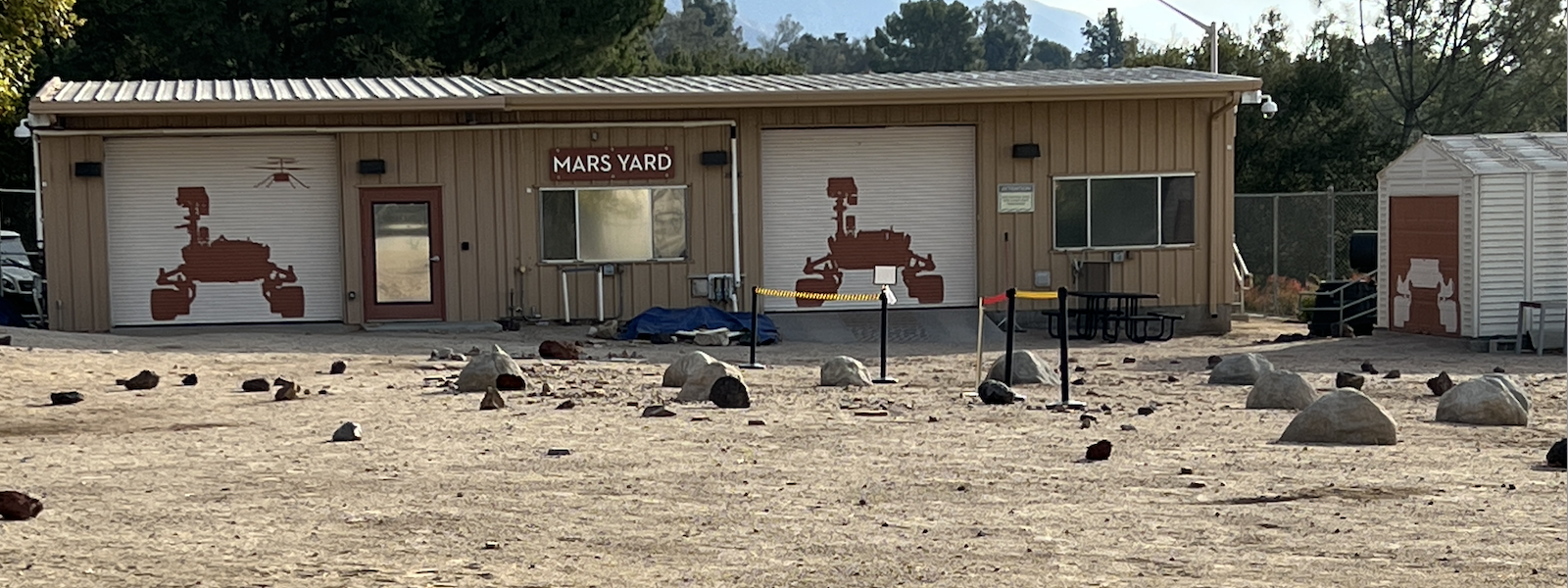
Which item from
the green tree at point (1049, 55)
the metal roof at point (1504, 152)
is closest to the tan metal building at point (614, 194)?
the metal roof at point (1504, 152)

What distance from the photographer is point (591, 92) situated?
2261 cm

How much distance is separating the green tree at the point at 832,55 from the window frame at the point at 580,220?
93.3m

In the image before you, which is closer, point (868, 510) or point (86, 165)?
point (868, 510)

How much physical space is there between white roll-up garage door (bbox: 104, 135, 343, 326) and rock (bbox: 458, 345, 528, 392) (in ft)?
27.9

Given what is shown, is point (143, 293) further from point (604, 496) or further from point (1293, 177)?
point (1293, 177)

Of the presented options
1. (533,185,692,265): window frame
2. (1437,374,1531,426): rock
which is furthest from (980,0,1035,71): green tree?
(1437,374,1531,426): rock

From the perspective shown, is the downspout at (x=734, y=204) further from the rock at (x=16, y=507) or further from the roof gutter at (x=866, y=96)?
the rock at (x=16, y=507)

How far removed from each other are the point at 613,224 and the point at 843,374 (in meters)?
8.35

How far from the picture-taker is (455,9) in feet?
118

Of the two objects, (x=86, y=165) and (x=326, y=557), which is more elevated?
(x=86, y=165)

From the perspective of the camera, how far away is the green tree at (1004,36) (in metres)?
131

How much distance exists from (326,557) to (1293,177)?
113ft

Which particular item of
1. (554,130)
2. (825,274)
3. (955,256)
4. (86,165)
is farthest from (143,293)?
(955,256)

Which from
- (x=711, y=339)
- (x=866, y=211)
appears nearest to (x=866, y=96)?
(x=866, y=211)
